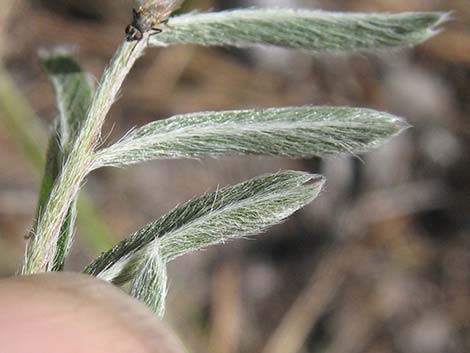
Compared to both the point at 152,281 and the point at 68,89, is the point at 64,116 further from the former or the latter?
the point at 152,281

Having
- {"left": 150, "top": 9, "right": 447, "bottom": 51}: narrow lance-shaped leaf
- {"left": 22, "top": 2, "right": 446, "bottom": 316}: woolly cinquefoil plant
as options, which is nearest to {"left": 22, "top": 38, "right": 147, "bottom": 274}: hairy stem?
{"left": 22, "top": 2, "right": 446, "bottom": 316}: woolly cinquefoil plant

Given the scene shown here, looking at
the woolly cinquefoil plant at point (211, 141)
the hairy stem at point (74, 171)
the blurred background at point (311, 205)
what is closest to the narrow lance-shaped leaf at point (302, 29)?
the woolly cinquefoil plant at point (211, 141)

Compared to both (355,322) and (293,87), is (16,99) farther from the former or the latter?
(355,322)

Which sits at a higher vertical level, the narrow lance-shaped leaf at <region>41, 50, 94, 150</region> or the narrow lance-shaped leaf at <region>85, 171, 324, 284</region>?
the narrow lance-shaped leaf at <region>41, 50, 94, 150</region>

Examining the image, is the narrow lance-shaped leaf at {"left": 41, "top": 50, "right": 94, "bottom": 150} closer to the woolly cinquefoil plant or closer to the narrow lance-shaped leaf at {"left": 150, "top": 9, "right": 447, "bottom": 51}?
the woolly cinquefoil plant

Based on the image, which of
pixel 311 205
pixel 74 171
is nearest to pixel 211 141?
Result: pixel 74 171

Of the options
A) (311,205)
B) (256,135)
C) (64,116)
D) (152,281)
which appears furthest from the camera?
(311,205)
